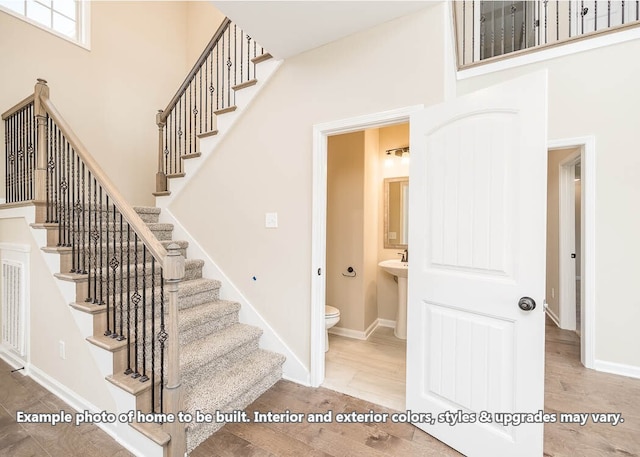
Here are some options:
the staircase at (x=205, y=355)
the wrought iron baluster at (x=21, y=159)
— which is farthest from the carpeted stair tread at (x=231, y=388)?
the wrought iron baluster at (x=21, y=159)

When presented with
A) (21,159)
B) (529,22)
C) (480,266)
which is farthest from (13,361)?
(529,22)

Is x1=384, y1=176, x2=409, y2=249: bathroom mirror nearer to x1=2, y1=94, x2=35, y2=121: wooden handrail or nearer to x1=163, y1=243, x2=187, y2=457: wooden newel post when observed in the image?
x1=163, y1=243, x2=187, y2=457: wooden newel post

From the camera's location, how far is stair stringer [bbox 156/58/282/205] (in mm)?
2625

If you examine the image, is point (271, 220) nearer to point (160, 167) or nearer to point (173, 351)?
point (173, 351)

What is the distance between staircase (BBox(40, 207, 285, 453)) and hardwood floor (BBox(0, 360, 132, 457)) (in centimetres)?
38

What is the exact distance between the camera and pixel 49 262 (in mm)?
2158

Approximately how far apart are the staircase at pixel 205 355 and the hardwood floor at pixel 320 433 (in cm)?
16

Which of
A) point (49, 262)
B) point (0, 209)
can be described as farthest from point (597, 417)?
point (0, 209)

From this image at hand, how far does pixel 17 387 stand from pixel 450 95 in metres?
4.00

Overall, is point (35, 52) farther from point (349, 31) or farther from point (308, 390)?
point (308, 390)

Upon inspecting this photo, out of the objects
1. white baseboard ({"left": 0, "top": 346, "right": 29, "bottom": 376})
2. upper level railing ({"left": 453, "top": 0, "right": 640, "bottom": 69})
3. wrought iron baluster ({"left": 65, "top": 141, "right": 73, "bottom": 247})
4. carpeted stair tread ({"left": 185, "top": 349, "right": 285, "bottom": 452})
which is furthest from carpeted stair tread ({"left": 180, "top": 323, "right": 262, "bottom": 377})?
upper level railing ({"left": 453, "top": 0, "right": 640, "bottom": 69})

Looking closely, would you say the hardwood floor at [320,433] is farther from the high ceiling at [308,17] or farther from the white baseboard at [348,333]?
the high ceiling at [308,17]

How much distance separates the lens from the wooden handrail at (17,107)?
96.4 inches

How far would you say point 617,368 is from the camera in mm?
2547
